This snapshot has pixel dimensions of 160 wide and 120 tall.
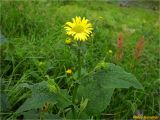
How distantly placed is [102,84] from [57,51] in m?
1.24

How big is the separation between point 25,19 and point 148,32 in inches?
44.6

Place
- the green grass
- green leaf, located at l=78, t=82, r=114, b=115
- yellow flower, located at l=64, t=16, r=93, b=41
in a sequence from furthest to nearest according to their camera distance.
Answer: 1. the green grass
2. green leaf, located at l=78, t=82, r=114, b=115
3. yellow flower, located at l=64, t=16, r=93, b=41

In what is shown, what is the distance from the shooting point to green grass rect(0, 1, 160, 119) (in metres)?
2.64

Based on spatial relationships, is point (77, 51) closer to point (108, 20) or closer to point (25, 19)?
point (25, 19)

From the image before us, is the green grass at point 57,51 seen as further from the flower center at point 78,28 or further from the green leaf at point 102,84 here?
the flower center at point 78,28

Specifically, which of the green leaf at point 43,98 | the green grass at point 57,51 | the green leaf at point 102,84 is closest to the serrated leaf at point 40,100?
the green leaf at point 43,98

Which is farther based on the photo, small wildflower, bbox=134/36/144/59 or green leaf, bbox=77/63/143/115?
small wildflower, bbox=134/36/144/59

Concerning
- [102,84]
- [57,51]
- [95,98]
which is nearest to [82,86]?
[95,98]

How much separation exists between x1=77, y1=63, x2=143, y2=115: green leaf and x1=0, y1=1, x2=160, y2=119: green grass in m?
0.59

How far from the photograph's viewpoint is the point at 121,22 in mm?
4094

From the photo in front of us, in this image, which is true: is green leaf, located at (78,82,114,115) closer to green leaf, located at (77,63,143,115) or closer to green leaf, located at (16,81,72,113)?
green leaf, located at (77,63,143,115)

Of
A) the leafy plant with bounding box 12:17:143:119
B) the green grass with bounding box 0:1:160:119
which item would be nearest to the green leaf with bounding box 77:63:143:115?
the leafy plant with bounding box 12:17:143:119

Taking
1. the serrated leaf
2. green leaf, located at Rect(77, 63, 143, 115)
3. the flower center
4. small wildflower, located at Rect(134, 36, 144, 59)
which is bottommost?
the serrated leaf

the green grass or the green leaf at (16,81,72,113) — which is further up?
the green grass
